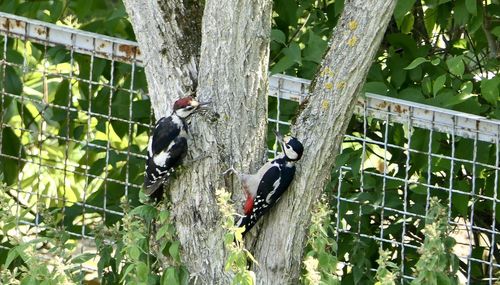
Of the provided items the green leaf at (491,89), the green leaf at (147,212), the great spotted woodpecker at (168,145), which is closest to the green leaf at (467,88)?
the green leaf at (491,89)

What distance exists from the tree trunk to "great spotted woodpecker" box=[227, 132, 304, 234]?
0.16 ft

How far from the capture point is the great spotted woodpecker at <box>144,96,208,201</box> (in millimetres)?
5129

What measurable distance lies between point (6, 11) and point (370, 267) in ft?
8.27

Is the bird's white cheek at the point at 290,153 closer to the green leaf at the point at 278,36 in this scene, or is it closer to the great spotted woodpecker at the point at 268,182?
the great spotted woodpecker at the point at 268,182

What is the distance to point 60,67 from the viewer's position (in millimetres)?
7113

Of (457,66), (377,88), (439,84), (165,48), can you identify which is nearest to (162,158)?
(165,48)

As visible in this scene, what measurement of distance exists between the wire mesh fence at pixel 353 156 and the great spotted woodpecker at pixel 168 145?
17.7 inches

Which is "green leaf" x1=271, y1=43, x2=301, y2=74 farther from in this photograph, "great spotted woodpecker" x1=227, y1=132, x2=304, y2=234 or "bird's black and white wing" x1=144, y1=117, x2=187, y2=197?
"bird's black and white wing" x1=144, y1=117, x2=187, y2=197

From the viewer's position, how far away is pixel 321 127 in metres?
5.09

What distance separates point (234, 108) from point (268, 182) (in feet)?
1.30

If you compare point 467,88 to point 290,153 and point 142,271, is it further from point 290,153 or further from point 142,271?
point 142,271

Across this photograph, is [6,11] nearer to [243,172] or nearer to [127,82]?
[127,82]

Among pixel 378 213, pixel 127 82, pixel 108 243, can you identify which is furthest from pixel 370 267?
pixel 127 82

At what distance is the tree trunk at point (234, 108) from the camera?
5.06 m
